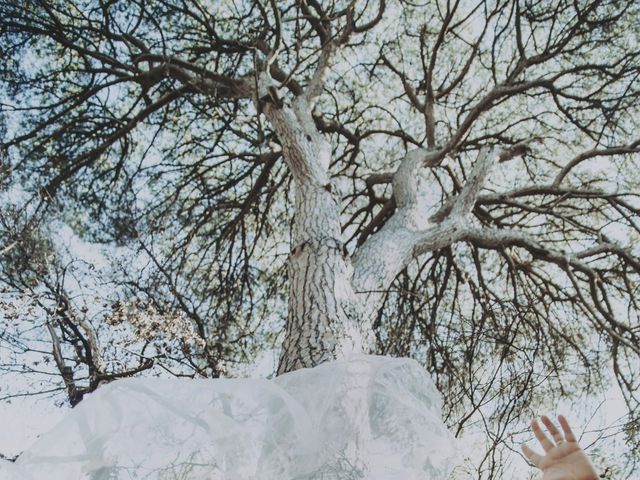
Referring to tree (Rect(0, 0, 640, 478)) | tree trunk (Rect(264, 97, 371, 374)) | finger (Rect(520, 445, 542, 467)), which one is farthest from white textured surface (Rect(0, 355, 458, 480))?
tree (Rect(0, 0, 640, 478))

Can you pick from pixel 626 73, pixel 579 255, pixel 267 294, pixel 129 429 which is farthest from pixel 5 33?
pixel 626 73

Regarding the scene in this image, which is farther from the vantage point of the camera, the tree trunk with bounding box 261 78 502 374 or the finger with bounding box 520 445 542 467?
the tree trunk with bounding box 261 78 502 374

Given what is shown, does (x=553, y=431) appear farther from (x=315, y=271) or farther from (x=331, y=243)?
(x=331, y=243)

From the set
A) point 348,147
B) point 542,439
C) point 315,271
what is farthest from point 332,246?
point 348,147

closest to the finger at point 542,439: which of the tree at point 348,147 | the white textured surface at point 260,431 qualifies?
the white textured surface at point 260,431

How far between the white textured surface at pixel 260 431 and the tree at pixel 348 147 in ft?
4.76

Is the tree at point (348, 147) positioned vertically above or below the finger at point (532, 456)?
above

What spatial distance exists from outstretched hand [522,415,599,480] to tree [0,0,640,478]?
148 centimetres

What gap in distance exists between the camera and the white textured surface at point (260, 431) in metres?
1.09

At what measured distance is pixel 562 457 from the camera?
4.59 ft

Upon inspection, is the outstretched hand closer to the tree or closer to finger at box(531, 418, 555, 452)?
finger at box(531, 418, 555, 452)

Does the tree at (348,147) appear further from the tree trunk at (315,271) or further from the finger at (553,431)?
the finger at (553,431)

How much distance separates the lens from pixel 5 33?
12.8 feet

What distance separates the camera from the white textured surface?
109 centimetres
